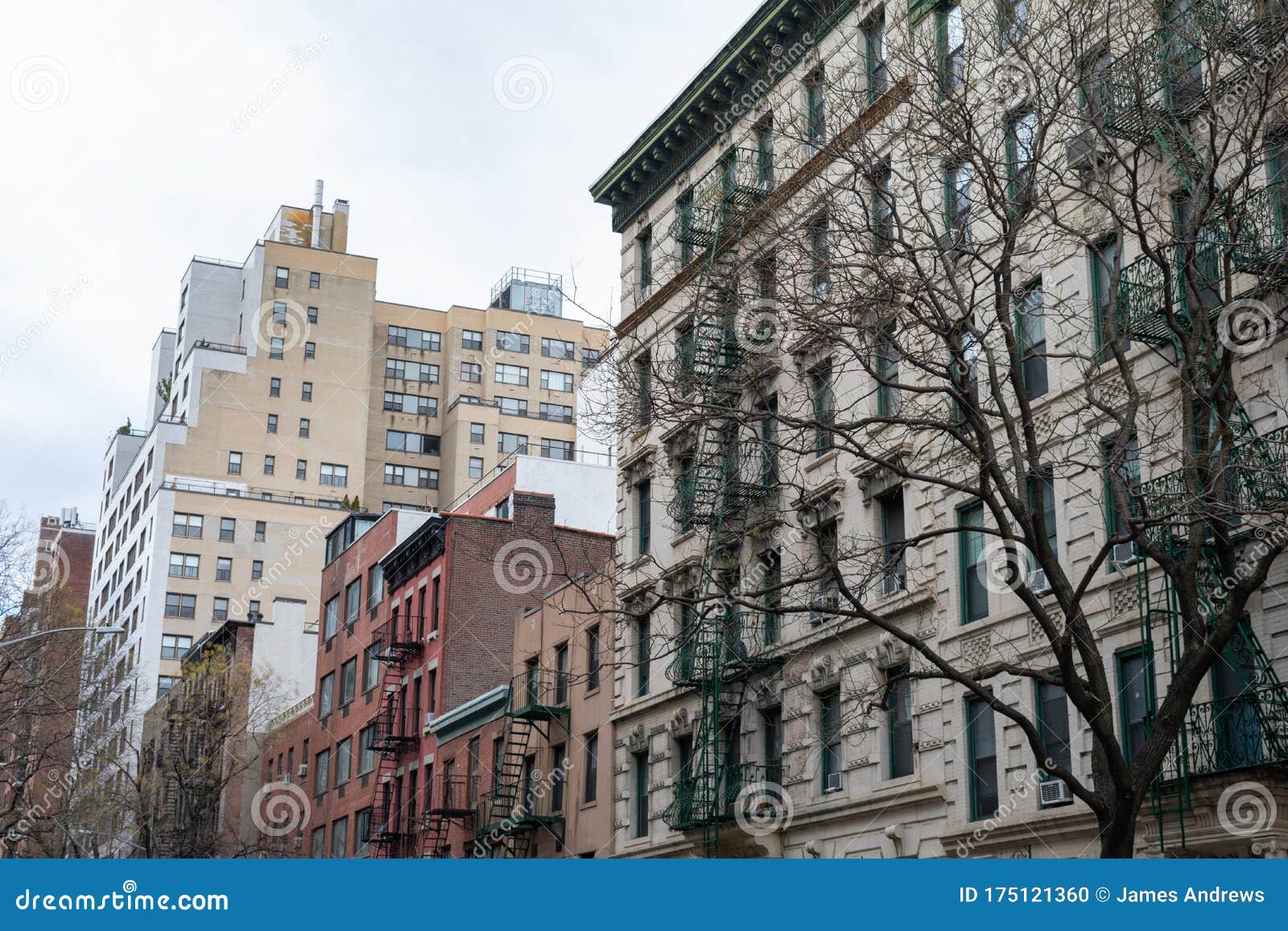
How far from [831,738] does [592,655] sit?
12.7m

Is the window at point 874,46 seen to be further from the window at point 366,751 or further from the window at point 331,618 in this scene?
the window at point 331,618

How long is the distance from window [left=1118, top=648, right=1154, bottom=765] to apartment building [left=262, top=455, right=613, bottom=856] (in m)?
24.1

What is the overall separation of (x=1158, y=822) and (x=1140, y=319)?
6871 millimetres

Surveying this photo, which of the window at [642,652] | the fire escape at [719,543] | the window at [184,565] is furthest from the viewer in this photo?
the window at [184,565]

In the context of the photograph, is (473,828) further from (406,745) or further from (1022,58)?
(1022,58)

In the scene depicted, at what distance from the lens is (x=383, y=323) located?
117m

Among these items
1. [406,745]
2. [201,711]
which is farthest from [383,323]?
[406,745]

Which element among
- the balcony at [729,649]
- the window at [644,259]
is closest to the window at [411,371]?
the window at [644,259]

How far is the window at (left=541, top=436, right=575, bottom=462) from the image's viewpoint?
4471 inches

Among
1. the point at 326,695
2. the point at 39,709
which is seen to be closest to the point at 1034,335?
the point at 39,709

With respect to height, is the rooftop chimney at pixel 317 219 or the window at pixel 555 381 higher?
the rooftop chimney at pixel 317 219

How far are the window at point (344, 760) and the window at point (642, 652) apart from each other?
2632 cm

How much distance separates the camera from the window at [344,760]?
60719 millimetres

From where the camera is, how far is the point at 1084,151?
22.8 meters
